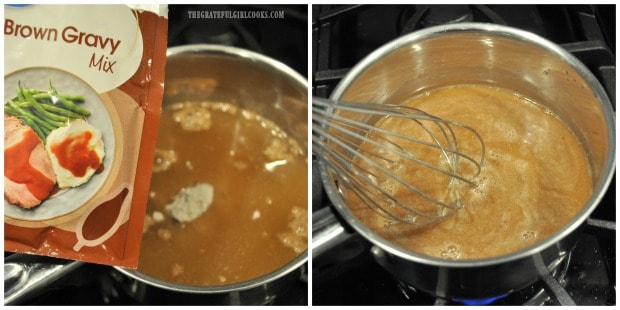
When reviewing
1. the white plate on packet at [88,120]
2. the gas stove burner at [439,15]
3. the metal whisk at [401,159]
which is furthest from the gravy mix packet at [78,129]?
the gas stove burner at [439,15]

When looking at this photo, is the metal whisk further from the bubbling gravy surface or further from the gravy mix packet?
the gravy mix packet

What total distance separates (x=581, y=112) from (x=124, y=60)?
572 millimetres

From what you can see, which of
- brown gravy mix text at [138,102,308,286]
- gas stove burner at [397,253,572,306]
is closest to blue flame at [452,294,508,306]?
gas stove burner at [397,253,572,306]

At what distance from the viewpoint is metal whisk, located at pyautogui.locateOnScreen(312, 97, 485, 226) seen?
920 millimetres

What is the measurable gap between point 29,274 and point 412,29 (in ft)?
2.02

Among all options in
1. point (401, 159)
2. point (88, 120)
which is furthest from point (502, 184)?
point (88, 120)

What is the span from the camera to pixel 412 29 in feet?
3.52

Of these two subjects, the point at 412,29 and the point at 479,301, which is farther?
the point at 412,29

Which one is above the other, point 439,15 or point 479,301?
point 439,15

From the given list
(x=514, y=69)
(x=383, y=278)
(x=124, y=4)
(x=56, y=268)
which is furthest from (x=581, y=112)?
(x=56, y=268)

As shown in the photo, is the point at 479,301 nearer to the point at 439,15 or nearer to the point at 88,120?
the point at 439,15

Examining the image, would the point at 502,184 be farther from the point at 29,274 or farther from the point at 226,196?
the point at 29,274

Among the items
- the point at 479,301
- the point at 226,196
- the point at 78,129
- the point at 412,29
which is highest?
the point at 412,29

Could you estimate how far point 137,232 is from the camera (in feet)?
3.13
